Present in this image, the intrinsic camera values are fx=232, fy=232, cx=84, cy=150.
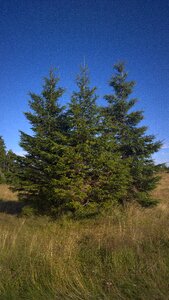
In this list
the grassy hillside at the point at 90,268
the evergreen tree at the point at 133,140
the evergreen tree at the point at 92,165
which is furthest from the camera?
the evergreen tree at the point at 133,140

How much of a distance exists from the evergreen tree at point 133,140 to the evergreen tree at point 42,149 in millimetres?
3087

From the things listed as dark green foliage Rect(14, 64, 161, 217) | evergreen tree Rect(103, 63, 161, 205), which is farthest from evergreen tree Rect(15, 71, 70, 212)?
evergreen tree Rect(103, 63, 161, 205)

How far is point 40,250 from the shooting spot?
4785 mm

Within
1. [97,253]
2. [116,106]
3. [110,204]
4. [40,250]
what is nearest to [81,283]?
[97,253]

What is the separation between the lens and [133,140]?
546 inches

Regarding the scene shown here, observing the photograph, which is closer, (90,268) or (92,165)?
(90,268)

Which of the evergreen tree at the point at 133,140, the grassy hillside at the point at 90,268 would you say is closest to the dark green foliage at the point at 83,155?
the evergreen tree at the point at 133,140

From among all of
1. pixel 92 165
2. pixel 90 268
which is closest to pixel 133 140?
pixel 92 165

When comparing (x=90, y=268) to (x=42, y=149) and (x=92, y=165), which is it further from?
(x=42, y=149)

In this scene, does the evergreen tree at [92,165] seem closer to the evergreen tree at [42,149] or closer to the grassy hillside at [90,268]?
the evergreen tree at [42,149]

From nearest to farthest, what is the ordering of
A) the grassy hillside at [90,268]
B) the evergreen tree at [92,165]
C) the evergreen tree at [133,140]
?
the grassy hillside at [90,268] → the evergreen tree at [92,165] → the evergreen tree at [133,140]

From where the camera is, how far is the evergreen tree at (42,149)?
36.1 ft

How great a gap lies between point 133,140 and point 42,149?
5439 millimetres

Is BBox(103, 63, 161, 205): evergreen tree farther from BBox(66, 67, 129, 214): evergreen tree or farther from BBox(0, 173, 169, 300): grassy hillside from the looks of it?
BBox(0, 173, 169, 300): grassy hillside
